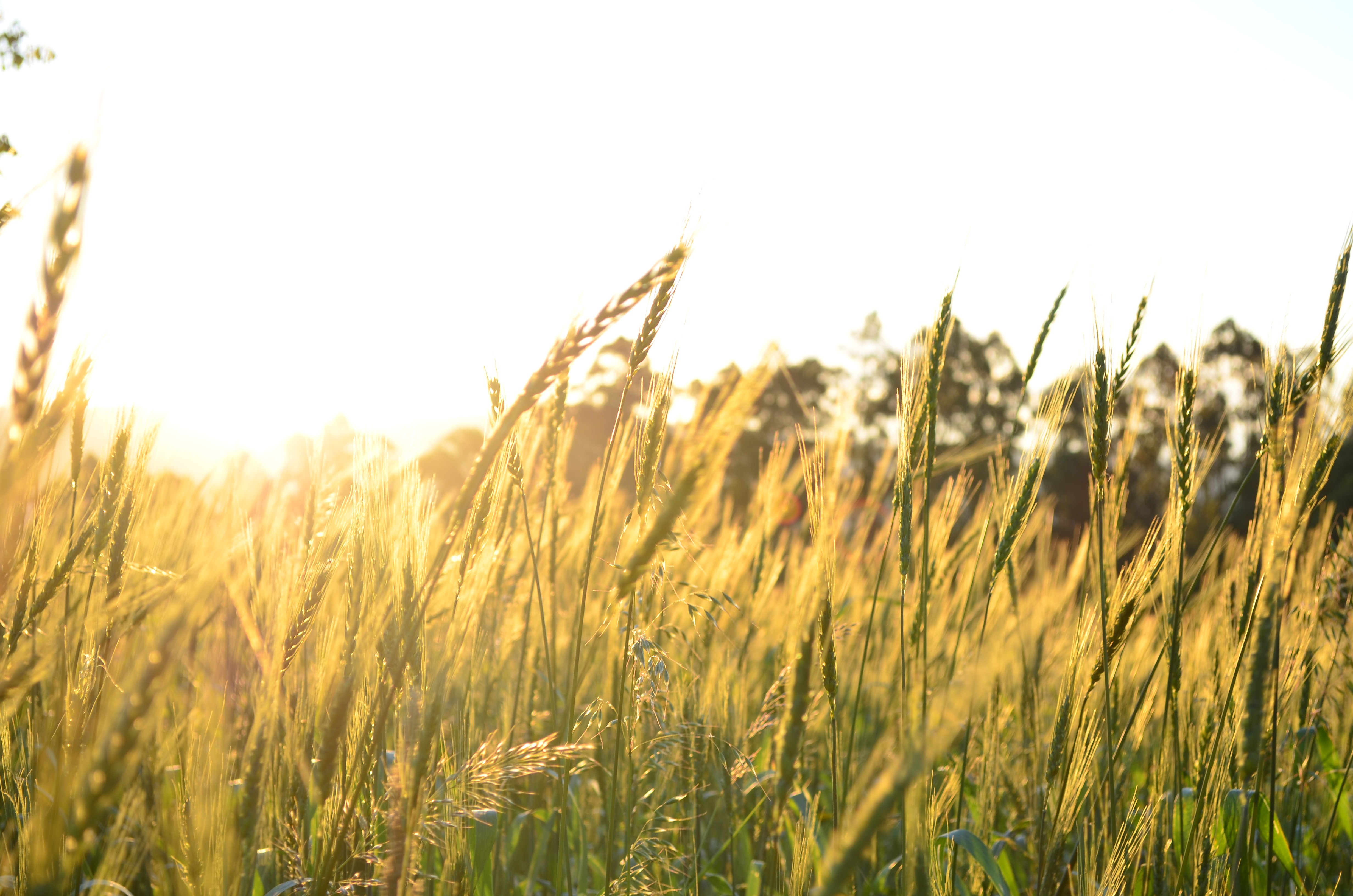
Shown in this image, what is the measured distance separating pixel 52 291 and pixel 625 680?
34.4 inches

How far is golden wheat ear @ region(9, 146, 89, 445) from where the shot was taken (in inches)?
26.8

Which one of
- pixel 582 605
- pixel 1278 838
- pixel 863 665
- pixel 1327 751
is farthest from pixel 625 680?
pixel 1327 751

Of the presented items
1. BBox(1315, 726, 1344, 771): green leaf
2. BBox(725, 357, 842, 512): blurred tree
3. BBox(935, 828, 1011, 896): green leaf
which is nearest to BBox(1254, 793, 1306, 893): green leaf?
BBox(1315, 726, 1344, 771): green leaf

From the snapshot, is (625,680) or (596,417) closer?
(625,680)

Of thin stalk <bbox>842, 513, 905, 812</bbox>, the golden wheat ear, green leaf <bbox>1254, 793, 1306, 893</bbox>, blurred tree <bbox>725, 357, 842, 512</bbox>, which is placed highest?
blurred tree <bbox>725, 357, 842, 512</bbox>

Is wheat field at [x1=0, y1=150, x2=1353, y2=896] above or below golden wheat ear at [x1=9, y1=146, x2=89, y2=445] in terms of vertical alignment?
below

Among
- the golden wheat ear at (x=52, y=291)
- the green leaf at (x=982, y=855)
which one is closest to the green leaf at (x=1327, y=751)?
the green leaf at (x=982, y=855)

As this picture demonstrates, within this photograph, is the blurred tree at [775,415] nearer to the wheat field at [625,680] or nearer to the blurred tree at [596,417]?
the blurred tree at [596,417]

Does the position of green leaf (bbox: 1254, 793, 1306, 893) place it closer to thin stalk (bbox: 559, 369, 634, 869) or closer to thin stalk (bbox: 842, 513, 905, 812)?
thin stalk (bbox: 842, 513, 905, 812)

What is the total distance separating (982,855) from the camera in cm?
145

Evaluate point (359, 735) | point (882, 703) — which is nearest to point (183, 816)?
point (359, 735)

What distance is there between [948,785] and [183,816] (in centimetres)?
143

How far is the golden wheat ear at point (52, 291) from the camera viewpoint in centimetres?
68

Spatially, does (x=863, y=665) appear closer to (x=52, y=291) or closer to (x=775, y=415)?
(x=52, y=291)
